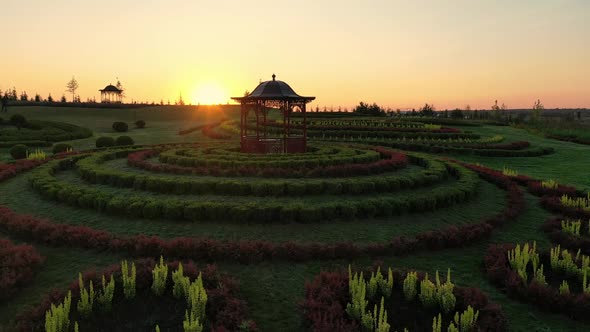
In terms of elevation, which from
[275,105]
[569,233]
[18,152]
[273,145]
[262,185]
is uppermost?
[275,105]

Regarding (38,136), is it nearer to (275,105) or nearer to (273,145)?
(273,145)

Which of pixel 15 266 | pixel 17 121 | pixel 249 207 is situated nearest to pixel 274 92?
pixel 249 207

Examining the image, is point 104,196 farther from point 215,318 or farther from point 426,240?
point 426,240

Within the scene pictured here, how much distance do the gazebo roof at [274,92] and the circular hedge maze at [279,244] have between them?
5.93m

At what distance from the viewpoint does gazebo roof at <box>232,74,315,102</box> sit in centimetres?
2334

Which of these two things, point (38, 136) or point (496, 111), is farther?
point (496, 111)

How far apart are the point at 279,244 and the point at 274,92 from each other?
15.9 metres

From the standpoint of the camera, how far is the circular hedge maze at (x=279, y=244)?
7039mm

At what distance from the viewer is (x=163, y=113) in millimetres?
72625

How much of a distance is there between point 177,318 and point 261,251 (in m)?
2.80

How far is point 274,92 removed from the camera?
2397 centimetres

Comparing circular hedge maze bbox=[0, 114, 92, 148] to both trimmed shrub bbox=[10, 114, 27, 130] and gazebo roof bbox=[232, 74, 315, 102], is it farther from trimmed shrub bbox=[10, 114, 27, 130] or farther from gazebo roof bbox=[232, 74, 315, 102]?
gazebo roof bbox=[232, 74, 315, 102]

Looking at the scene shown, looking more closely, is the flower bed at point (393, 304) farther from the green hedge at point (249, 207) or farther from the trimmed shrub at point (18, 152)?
the trimmed shrub at point (18, 152)

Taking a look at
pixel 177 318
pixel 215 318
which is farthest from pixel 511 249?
pixel 177 318
